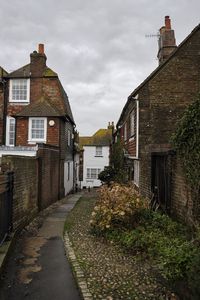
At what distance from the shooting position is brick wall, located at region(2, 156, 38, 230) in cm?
890

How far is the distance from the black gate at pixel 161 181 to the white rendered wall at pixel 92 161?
1341 inches

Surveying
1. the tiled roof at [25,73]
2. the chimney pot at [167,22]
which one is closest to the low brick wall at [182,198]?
the chimney pot at [167,22]

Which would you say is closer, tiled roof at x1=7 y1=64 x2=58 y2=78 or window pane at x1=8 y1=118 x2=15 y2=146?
tiled roof at x1=7 y1=64 x2=58 y2=78

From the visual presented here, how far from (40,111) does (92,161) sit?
25207 mm

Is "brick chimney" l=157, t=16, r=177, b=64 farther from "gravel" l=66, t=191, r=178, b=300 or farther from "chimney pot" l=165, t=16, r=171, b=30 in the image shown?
"gravel" l=66, t=191, r=178, b=300

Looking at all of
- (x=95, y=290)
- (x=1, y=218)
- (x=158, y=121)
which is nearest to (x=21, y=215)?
(x=1, y=218)

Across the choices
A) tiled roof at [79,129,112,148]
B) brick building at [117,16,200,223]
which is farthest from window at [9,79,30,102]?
tiled roof at [79,129,112,148]

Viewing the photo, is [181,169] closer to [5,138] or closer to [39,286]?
[39,286]

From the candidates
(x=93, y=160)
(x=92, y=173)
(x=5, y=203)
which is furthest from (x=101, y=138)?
(x=5, y=203)

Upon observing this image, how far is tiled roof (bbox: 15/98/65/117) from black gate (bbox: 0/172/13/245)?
13.8 meters

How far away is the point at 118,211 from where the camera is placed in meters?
8.59

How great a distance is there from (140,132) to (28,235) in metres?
7.13

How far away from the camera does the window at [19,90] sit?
77.5 ft

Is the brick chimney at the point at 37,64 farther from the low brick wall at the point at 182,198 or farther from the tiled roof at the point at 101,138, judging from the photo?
the tiled roof at the point at 101,138
